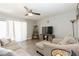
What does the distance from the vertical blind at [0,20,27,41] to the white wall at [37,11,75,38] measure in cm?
34

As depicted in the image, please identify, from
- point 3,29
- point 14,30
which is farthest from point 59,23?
point 3,29

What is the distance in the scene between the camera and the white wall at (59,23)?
5.30 ft

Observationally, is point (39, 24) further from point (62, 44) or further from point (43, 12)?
point (62, 44)

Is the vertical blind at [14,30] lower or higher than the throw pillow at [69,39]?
higher

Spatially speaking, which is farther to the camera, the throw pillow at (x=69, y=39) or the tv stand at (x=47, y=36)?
the tv stand at (x=47, y=36)

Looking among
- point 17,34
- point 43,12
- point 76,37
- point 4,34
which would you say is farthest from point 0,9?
point 76,37

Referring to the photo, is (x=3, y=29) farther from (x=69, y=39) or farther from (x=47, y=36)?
(x=69, y=39)

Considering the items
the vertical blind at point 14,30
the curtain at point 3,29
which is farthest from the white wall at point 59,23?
the curtain at point 3,29

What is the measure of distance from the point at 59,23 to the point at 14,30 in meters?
0.89

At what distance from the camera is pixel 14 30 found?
1.71 metres

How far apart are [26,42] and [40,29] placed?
402 mm

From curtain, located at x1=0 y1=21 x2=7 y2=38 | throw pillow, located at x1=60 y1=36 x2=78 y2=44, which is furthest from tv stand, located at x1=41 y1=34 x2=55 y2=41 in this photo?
curtain, located at x1=0 y1=21 x2=7 y2=38

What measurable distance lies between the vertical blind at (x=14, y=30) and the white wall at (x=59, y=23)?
342mm

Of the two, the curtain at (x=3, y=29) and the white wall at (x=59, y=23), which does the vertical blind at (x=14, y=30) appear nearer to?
the curtain at (x=3, y=29)
